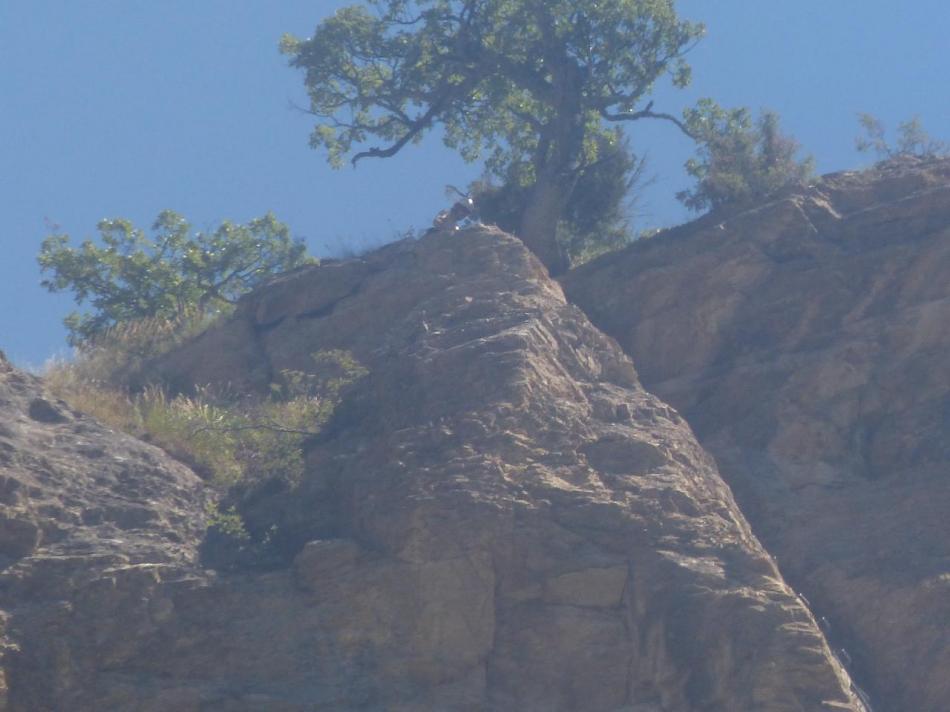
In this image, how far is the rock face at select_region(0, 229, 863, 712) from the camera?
6.41 metres

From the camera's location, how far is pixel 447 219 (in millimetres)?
11953

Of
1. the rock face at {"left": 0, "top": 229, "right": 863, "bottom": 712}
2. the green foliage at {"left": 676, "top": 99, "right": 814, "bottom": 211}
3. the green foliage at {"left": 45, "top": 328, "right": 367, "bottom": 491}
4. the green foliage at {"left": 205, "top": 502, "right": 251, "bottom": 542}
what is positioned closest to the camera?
the rock face at {"left": 0, "top": 229, "right": 863, "bottom": 712}

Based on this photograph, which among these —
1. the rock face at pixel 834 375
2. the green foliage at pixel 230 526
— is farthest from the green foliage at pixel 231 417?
the rock face at pixel 834 375

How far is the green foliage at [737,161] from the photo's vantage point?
40.3ft

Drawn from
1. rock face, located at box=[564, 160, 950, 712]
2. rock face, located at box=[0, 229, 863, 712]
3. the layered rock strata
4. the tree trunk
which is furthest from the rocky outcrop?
the tree trunk

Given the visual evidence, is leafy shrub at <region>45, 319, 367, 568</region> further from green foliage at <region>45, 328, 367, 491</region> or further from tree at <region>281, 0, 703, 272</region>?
tree at <region>281, 0, 703, 272</region>

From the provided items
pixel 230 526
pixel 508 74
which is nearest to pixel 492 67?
pixel 508 74

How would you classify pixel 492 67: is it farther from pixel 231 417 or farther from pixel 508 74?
pixel 231 417

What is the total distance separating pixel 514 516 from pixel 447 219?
5.42m

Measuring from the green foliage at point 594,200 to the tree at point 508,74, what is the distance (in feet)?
0.48

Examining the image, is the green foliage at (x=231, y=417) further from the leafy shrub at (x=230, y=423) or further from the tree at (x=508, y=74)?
the tree at (x=508, y=74)

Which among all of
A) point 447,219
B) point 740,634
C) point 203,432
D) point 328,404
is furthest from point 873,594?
point 447,219

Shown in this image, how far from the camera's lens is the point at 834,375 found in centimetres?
919

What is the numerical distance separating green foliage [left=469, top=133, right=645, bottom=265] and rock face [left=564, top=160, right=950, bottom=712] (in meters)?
3.05
